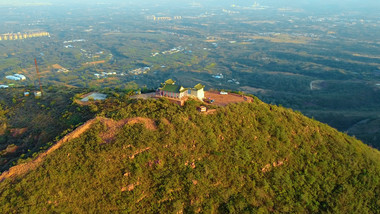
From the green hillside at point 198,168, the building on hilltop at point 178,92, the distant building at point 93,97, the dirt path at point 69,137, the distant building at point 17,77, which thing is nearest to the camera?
the green hillside at point 198,168

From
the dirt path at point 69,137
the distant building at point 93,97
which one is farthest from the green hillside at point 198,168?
the distant building at point 93,97

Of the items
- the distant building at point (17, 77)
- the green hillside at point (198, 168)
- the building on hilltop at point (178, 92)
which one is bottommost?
the distant building at point (17, 77)

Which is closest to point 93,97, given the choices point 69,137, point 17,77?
point 69,137

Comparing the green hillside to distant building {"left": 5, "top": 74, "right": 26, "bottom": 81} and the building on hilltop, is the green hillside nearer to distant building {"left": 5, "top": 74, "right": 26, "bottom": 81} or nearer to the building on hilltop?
the building on hilltop

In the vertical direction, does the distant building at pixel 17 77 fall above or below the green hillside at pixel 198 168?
below

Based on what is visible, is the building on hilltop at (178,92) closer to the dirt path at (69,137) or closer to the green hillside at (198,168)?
the green hillside at (198,168)

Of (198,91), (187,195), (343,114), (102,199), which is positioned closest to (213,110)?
(198,91)

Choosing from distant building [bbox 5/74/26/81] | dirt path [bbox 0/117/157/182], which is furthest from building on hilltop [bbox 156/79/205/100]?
distant building [bbox 5/74/26/81]
